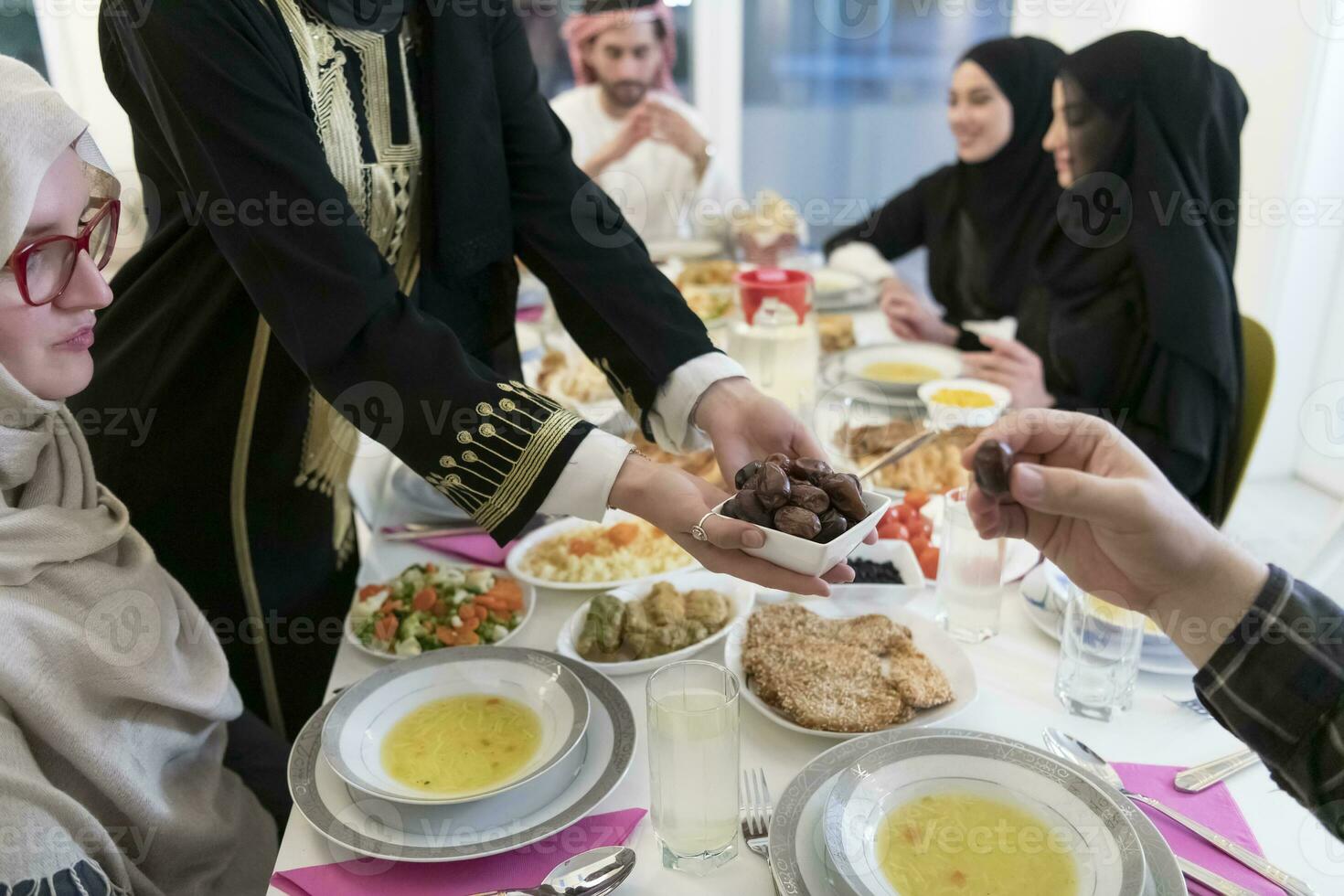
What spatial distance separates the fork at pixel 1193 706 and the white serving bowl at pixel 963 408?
72cm

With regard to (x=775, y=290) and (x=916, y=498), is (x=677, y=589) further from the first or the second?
(x=775, y=290)

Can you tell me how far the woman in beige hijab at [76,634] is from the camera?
94 cm

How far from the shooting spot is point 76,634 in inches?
39.6

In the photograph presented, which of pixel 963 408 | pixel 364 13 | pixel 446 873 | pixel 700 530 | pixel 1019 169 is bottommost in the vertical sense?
pixel 446 873

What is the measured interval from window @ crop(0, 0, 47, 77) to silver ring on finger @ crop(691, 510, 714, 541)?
3.79 metres

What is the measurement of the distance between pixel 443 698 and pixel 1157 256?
1.61 meters

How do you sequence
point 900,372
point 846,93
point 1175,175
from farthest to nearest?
point 846,93 < point 900,372 < point 1175,175

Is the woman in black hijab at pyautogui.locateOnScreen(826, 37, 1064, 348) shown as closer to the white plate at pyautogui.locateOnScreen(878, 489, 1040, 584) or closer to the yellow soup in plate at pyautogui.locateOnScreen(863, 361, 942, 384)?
the yellow soup in plate at pyautogui.locateOnScreen(863, 361, 942, 384)

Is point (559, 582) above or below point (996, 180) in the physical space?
below

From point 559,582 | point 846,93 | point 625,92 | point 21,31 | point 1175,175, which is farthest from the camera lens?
point 846,93

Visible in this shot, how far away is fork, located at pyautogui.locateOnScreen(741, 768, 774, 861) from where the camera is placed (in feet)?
2.98

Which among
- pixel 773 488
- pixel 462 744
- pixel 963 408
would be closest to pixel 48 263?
pixel 462 744

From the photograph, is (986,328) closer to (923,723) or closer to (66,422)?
(923,723)

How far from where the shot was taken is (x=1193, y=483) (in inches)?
78.0
